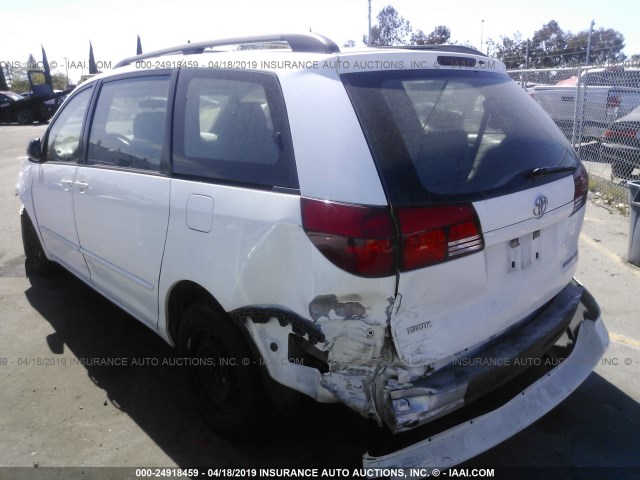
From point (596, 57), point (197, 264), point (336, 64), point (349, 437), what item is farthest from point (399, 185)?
point (596, 57)

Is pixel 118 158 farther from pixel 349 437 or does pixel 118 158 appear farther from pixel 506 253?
pixel 506 253

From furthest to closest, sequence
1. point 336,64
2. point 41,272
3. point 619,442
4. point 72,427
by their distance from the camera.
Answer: point 41,272 < point 72,427 < point 619,442 < point 336,64

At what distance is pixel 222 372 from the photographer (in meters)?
2.83

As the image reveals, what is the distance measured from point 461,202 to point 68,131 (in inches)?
127

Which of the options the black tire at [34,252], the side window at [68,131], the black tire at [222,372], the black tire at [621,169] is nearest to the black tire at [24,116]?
the black tire at [34,252]

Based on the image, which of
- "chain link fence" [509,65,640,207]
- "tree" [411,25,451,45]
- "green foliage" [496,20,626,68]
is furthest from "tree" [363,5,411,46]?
"chain link fence" [509,65,640,207]

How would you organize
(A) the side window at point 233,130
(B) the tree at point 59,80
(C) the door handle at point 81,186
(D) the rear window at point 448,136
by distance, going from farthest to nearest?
(B) the tree at point 59,80 < (C) the door handle at point 81,186 < (A) the side window at point 233,130 < (D) the rear window at point 448,136

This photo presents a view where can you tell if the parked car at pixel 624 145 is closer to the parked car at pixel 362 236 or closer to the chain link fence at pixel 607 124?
the chain link fence at pixel 607 124

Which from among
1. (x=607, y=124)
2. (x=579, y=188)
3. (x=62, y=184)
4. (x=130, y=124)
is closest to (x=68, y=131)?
(x=62, y=184)

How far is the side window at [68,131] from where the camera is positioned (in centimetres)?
394

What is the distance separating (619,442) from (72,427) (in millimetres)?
Result: 3007

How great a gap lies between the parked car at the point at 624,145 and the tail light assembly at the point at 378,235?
303 inches

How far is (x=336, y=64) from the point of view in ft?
7.48

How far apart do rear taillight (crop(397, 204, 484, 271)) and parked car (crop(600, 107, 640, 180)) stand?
7.56 metres
